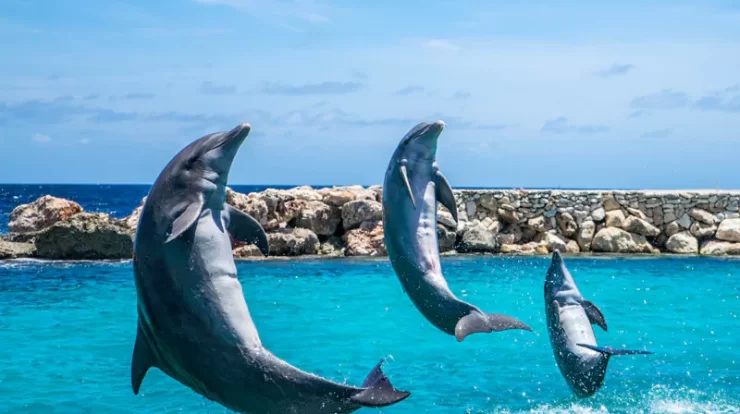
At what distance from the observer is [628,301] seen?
53.1ft

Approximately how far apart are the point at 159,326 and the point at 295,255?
57.2 ft

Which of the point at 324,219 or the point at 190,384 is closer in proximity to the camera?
the point at 190,384

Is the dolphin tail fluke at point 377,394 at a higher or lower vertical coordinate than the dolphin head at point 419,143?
lower

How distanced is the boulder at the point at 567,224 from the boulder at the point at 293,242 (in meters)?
6.60

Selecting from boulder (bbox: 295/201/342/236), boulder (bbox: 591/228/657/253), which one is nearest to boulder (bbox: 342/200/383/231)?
boulder (bbox: 295/201/342/236)

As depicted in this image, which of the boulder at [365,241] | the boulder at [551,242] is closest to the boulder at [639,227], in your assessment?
the boulder at [551,242]

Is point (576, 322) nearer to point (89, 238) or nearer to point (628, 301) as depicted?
point (628, 301)

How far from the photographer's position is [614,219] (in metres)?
23.1

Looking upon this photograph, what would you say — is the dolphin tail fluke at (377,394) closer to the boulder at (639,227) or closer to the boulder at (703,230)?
the boulder at (639,227)

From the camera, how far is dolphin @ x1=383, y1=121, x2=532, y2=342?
555cm

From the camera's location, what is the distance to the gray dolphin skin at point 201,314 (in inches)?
169

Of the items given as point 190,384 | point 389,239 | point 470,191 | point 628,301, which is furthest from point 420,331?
point 470,191

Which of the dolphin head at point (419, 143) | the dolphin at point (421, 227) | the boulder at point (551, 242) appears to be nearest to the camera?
the dolphin at point (421, 227)

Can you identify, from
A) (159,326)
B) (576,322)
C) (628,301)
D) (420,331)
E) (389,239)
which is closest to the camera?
(159,326)
